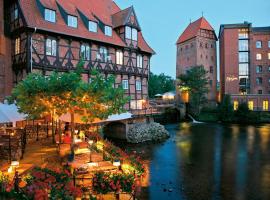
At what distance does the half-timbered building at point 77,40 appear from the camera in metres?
23.9

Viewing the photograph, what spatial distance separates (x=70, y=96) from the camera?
11.8 meters

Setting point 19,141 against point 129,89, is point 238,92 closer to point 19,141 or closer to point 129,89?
point 129,89

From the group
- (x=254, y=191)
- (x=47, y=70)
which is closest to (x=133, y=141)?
(x=47, y=70)

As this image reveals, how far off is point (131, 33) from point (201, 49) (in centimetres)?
2945

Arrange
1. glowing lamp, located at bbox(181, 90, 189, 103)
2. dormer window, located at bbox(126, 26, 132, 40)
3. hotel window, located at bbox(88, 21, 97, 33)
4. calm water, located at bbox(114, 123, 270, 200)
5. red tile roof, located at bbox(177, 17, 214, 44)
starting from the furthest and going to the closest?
red tile roof, located at bbox(177, 17, 214, 44), glowing lamp, located at bbox(181, 90, 189, 103), dormer window, located at bbox(126, 26, 132, 40), hotel window, located at bbox(88, 21, 97, 33), calm water, located at bbox(114, 123, 270, 200)

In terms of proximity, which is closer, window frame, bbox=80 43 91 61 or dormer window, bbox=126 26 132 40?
window frame, bbox=80 43 91 61

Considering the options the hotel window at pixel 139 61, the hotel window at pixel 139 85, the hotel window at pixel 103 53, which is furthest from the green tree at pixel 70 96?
the hotel window at pixel 139 61

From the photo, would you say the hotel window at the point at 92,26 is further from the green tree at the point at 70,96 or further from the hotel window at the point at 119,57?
the green tree at the point at 70,96

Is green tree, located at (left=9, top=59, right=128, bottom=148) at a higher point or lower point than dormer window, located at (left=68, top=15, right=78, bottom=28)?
lower

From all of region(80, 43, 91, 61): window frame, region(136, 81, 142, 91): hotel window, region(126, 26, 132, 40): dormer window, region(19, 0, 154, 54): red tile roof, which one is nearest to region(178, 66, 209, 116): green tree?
region(19, 0, 154, 54): red tile roof

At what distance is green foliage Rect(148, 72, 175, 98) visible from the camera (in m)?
80.2

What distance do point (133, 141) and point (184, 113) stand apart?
2510 centimetres

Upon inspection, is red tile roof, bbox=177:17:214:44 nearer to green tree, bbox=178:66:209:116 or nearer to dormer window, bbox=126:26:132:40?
green tree, bbox=178:66:209:116

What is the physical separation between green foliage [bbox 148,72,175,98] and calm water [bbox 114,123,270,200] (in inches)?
1957
